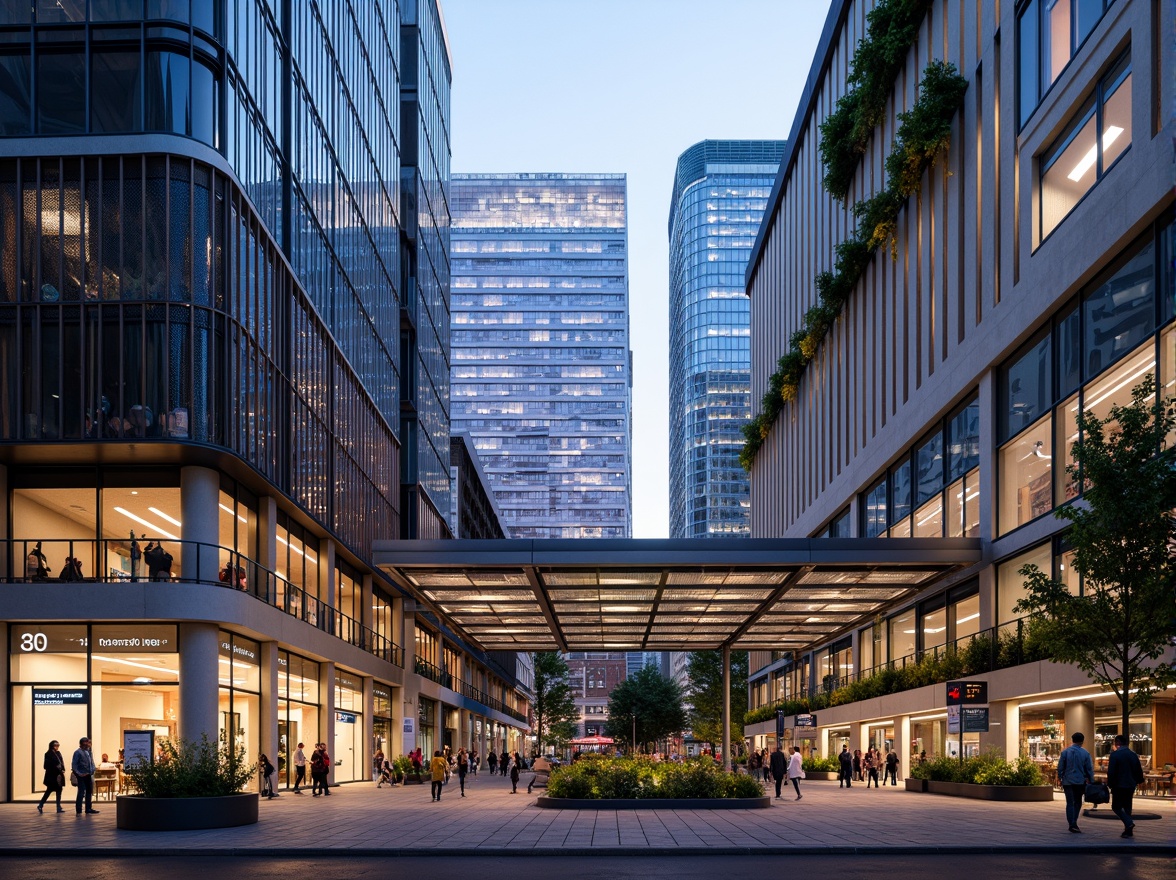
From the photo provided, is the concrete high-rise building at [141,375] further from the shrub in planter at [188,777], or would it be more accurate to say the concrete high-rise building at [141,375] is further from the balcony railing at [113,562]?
the shrub in planter at [188,777]

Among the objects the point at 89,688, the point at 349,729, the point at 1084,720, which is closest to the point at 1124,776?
the point at 1084,720

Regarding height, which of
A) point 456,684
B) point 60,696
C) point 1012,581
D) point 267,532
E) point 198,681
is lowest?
point 456,684

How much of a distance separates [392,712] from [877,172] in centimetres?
3095

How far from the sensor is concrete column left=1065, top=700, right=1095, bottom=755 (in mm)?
29828

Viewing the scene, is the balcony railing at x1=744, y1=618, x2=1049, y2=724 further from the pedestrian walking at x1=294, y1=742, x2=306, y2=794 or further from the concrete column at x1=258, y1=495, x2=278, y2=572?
the concrete column at x1=258, y1=495, x2=278, y2=572

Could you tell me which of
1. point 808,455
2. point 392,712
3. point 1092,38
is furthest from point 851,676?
point 1092,38

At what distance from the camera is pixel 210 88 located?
30.4m

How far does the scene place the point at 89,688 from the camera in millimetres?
29719

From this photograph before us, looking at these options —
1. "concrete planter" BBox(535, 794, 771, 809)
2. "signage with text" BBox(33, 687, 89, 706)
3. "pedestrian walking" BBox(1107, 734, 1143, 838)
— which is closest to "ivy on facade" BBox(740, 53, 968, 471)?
"concrete planter" BBox(535, 794, 771, 809)

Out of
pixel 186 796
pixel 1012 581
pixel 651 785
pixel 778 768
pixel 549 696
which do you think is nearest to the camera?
pixel 186 796

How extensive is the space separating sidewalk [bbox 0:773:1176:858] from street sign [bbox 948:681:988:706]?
2.34 meters

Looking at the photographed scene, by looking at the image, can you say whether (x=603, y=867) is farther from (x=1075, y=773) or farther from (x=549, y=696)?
(x=549, y=696)

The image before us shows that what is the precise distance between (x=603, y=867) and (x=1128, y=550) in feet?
36.2

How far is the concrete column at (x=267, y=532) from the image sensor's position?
34625 millimetres
